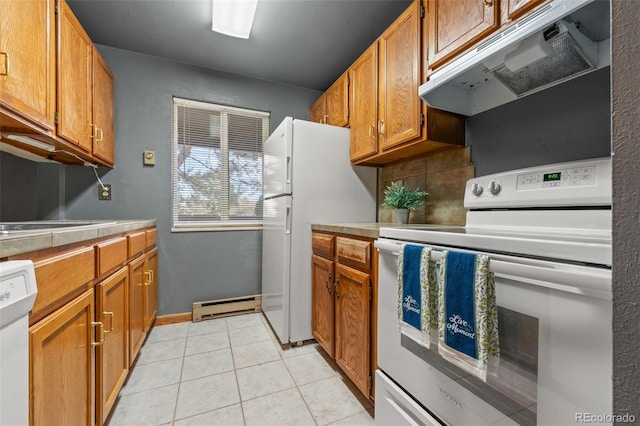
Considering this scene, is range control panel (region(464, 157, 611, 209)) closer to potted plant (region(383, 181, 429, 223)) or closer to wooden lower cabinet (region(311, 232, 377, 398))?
potted plant (region(383, 181, 429, 223))

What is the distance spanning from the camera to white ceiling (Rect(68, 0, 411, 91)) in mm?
1782

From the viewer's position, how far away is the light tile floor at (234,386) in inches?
51.3

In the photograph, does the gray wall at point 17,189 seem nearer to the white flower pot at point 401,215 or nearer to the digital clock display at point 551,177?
the white flower pot at point 401,215

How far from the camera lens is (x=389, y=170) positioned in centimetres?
Result: 214

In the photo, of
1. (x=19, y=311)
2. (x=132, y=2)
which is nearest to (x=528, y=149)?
(x=19, y=311)

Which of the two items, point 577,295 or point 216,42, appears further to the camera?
point 216,42

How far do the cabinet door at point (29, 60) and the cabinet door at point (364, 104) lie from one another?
178 cm

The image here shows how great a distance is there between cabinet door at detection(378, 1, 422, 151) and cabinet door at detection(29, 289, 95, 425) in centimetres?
166

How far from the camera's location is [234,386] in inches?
60.2

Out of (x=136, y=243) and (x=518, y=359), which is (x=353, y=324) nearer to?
(x=518, y=359)

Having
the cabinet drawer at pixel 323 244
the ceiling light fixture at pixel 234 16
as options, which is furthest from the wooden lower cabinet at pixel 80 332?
the ceiling light fixture at pixel 234 16

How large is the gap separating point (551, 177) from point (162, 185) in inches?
105

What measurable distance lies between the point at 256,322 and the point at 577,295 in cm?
233

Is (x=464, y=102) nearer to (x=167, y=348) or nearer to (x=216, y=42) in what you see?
(x=216, y=42)
